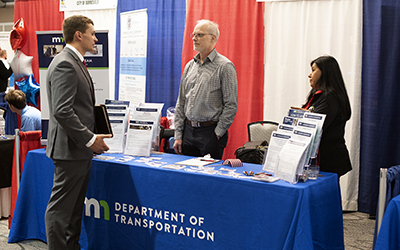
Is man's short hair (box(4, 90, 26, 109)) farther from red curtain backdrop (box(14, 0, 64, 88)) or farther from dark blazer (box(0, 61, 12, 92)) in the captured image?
dark blazer (box(0, 61, 12, 92))

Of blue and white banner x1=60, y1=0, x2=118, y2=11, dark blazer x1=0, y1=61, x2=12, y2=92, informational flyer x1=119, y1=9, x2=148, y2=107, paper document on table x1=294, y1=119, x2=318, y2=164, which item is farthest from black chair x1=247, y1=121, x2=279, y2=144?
dark blazer x1=0, y1=61, x2=12, y2=92

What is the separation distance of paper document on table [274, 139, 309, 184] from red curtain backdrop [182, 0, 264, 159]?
2435 millimetres

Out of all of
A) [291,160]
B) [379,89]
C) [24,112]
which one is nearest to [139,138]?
[291,160]

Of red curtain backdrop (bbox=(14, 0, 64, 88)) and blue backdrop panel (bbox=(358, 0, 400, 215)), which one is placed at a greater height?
red curtain backdrop (bbox=(14, 0, 64, 88))

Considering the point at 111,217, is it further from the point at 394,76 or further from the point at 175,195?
the point at 394,76

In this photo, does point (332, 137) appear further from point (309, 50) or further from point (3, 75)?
point (3, 75)

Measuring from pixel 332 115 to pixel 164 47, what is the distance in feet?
9.89

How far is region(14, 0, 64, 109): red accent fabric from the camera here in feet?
18.6

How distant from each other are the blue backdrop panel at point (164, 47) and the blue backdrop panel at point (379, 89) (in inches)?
85.3

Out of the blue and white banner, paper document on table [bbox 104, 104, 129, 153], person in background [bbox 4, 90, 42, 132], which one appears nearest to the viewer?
paper document on table [bbox 104, 104, 129, 153]

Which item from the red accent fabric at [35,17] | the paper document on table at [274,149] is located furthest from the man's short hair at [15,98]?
the paper document on table at [274,149]

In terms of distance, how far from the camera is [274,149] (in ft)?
6.85

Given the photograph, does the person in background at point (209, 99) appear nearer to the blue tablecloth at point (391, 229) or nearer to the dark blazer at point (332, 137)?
the dark blazer at point (332, 137)

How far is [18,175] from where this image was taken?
3.07 meters
